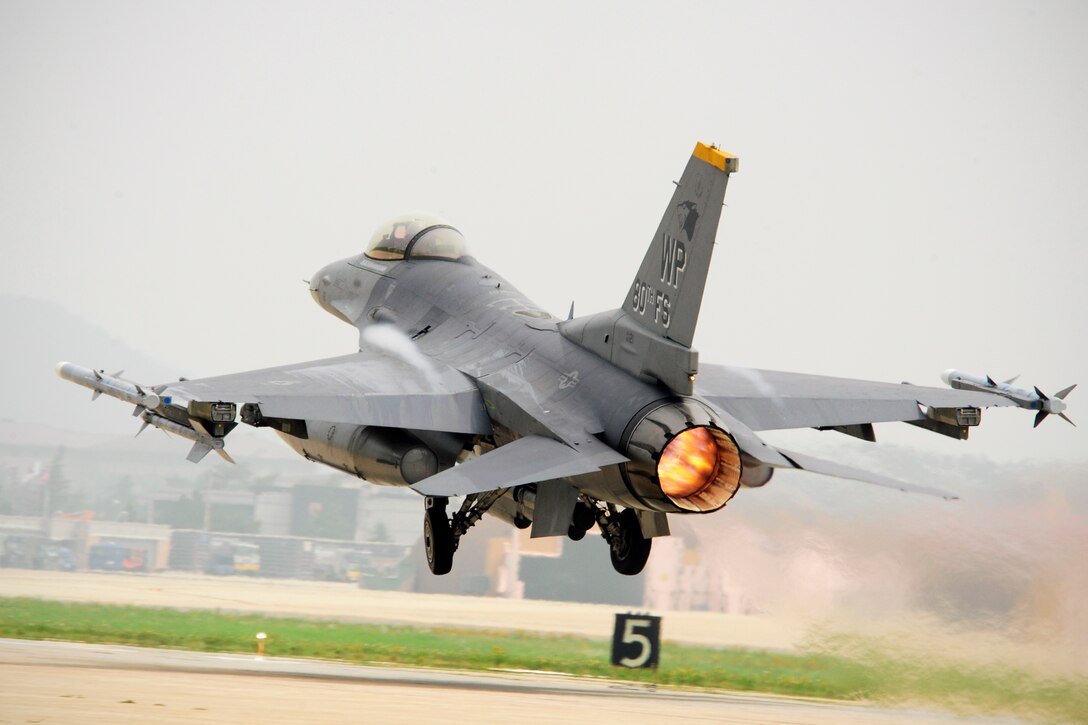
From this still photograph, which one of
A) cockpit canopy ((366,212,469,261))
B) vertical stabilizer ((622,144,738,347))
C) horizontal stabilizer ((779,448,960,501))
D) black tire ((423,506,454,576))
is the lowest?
black tire ((423,506,454,576))

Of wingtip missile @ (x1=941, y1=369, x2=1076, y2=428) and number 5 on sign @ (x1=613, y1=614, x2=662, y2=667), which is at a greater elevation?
wingtip missile @ (x1=941, y1=369, x2=1076, y2=428)

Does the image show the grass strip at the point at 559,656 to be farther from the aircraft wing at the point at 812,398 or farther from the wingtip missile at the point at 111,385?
the wingtip missile at the point at 111,385

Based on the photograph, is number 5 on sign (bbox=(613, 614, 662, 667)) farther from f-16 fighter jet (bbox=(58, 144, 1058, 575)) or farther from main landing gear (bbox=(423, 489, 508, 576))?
main landing gear (bbox=(423, 489, 508, 576))

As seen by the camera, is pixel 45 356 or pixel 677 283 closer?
pixel 677 283

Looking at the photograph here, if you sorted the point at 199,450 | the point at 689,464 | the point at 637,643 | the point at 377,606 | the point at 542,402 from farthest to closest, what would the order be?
the point at 377,606 < the point at 637,643 < the point at 199,450 < the point at 542,402 < the point at 689,464

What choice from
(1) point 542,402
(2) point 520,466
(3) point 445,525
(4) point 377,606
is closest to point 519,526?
(3) point 445,525

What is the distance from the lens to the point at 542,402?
1791cm

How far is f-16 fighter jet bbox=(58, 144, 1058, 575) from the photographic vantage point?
16.2 meters

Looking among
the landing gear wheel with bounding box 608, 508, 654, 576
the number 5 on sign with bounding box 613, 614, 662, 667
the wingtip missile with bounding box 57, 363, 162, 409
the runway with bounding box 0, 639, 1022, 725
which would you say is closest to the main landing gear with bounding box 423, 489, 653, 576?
the landing gear wheel with bounding box 608, 508, 654, 576

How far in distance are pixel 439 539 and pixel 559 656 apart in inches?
240

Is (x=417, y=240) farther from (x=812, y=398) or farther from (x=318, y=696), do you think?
(x=318, y=696)

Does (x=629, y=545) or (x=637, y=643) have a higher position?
(x=629, y=545)

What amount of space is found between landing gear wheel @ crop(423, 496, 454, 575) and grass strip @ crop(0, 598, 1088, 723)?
4.07 meters

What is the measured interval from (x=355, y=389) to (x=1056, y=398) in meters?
10.1
